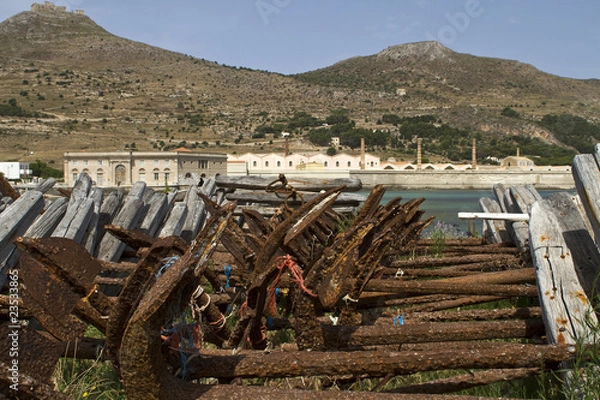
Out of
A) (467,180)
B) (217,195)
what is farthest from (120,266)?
(467,180)

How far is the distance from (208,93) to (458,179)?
256 ft

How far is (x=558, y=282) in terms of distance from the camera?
3006 mm

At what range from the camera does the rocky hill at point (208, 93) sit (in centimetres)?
10944

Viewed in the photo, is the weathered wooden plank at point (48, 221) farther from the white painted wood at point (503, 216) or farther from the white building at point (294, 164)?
the white building at point (294, 164)

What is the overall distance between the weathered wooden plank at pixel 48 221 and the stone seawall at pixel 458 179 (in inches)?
2876

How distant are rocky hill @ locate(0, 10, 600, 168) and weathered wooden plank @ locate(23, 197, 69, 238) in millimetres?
88437

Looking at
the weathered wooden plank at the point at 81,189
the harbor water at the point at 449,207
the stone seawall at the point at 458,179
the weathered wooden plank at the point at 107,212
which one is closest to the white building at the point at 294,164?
the stone seawall at the point at 458,179

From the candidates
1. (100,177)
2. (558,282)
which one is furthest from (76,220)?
(100,177)

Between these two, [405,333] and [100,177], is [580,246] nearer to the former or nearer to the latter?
[405,333]

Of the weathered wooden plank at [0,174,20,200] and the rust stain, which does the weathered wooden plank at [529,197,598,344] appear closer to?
the rust stain

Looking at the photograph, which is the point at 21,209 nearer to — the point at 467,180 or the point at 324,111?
the point at 467,180

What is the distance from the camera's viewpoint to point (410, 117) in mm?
136125

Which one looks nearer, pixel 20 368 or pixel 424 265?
pixel 20 368

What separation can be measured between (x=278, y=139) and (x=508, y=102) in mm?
68956
